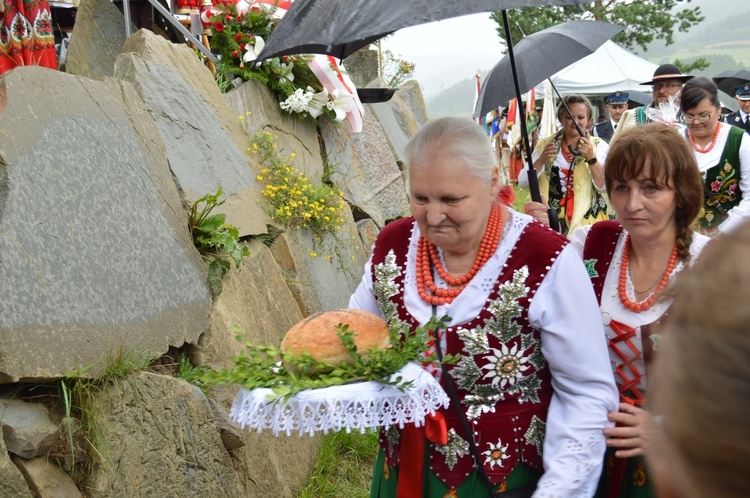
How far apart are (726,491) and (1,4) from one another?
5.23 meters

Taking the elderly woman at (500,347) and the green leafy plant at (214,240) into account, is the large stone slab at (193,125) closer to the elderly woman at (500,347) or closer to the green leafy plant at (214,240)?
Answer: the green leafy plant at (214,240)

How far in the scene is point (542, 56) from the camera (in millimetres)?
4875

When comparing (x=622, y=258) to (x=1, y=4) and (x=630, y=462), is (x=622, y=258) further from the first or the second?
(x=1, y=4)

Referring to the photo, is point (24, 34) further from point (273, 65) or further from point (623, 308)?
point (623, 308)

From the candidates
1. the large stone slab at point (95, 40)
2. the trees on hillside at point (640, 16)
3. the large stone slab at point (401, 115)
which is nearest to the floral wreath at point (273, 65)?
the large stone slab at point (95, 40)

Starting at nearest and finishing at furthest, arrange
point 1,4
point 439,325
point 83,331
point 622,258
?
point 439,325
point 622,258
point 83,331
point 1,4

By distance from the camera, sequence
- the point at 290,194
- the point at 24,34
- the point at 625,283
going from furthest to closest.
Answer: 1. the point at 290,194
2. the point at 24,34
3. the point at 625,283

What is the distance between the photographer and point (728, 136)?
195 inches

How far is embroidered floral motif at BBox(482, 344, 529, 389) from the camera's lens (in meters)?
2.20

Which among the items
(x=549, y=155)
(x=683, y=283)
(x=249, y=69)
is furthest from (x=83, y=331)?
(x=549, y=155)

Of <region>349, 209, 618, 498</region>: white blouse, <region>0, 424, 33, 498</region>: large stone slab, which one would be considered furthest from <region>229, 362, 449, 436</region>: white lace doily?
<region>0, 424, 33, 498</region>: large stone slab

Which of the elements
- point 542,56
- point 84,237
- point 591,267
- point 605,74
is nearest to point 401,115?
point 542,56

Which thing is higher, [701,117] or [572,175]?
[701,117]

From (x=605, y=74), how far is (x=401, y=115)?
12.9m
